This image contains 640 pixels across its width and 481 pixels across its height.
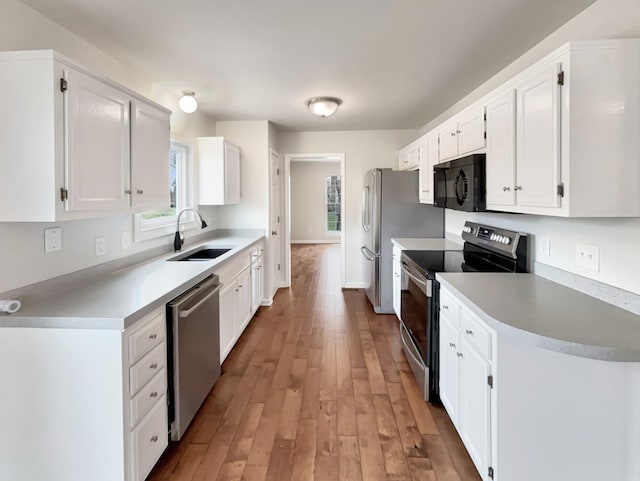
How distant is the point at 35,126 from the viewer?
1563 millimetres

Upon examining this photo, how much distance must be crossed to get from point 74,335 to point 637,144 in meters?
2.43

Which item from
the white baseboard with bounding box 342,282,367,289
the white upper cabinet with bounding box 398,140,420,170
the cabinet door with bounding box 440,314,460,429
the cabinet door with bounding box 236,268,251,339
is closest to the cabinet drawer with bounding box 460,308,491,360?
the cabinet door with bounding box 440,314,460,429

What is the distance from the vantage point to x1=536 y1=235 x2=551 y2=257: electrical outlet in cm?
217

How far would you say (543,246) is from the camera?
221 cm

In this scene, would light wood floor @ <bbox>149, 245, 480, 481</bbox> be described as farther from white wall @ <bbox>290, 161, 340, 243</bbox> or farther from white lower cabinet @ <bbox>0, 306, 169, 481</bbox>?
white wall @ <bbox>290, 161, 340, 243</bbox>

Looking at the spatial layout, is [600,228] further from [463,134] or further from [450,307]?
[463,134]

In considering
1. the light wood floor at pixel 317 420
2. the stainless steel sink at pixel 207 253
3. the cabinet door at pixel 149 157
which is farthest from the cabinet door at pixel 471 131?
the stainless steel sink at pixel 207 253

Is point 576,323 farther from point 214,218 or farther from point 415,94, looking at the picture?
point 214,218

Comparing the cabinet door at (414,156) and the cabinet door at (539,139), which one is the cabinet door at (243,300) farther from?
the cabinet door at (539,139)

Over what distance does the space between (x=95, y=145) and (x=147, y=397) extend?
124cm

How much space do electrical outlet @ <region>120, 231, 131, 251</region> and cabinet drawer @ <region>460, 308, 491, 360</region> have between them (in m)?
2.25

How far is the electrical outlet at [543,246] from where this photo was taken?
2.17 m

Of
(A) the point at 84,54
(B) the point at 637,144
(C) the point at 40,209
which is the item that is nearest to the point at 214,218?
(A) the point at 84,54

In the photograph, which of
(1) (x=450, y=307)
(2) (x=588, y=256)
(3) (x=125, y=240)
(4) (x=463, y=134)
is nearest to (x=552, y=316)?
(2) (x=588, y=256)
